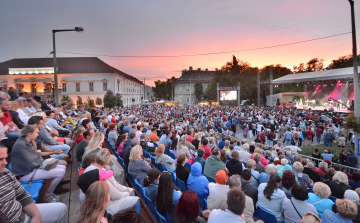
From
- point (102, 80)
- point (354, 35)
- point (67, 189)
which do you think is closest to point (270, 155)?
point (67, 189)

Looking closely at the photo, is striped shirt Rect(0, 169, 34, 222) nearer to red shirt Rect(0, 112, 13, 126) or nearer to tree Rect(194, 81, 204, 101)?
red shirt Rect(0, 112, 13, 126)

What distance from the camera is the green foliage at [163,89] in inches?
3853

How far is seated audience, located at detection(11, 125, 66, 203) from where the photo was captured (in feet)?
9.93

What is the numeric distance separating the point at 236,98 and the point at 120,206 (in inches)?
1491

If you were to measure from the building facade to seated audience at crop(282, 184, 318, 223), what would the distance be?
160 feet

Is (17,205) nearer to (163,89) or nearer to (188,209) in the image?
(188,209)

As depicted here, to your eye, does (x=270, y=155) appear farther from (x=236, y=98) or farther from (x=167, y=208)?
(x=236, y=98)

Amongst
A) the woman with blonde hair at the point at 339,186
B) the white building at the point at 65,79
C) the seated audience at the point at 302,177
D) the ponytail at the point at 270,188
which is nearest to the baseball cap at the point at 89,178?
the ponytail at the point at 270,188

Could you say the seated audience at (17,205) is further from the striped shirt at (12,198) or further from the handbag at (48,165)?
the handbag at (48,165)

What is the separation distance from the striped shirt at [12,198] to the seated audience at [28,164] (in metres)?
0.96

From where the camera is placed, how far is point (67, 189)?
154 inches

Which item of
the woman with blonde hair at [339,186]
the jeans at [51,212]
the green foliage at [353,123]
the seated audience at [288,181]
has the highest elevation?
the green foliage at [353,123]

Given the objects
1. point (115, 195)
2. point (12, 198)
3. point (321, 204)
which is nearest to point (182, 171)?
point (115, 195)

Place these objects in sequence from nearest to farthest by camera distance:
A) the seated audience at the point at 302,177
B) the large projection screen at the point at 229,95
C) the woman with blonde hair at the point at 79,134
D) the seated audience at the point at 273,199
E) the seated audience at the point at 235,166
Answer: the seated audience at the point at 273,199 → the seated audience at the point at 302,177 → the seated audience at the point at 235,166 → the woman with blonde hair at the point at 79,134 → the large projection screen at the point at 229,95
